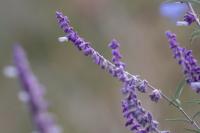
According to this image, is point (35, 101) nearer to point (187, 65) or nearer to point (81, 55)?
point (187, 65)

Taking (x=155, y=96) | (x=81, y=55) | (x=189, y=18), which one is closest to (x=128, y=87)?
(x=155, y=96)

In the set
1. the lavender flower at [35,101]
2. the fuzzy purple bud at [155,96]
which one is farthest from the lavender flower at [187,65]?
the lavender flower at [35,101]

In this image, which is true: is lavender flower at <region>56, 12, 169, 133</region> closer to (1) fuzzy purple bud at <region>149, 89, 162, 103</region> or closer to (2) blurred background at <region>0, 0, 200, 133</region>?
(1) fuzzy purple bud at <region>149, 89, 162, 103</region>

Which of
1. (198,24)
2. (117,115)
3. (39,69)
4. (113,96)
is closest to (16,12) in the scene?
(39,69)

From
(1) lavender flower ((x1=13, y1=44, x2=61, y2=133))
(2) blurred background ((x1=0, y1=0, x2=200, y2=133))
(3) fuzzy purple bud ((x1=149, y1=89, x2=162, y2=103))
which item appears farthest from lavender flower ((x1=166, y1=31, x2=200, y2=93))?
(2) blurred background ((x1=0, y1=0, x2=200, y2=133))

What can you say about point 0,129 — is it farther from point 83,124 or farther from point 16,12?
point 16,12
